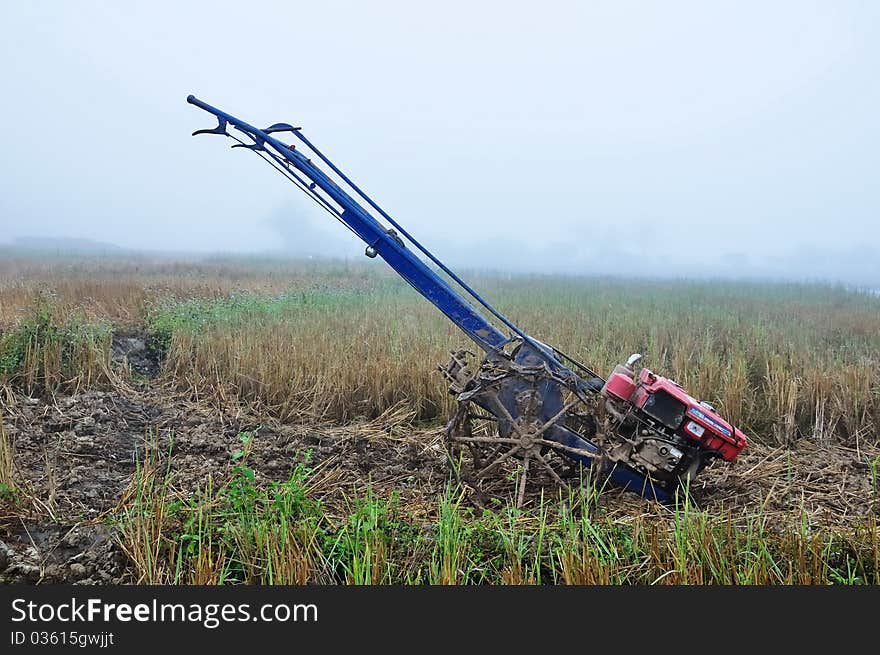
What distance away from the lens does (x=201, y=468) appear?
13.3 feet

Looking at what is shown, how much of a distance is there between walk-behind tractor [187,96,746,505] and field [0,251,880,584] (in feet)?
0.75

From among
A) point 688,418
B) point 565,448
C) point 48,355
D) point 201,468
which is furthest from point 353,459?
point 48,355

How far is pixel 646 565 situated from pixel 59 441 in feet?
13.5

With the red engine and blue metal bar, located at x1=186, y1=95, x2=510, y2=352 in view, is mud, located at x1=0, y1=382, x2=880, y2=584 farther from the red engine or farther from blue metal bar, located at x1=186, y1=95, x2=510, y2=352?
blue metal bar, located at x1=186, y1=95, x2=510, y2=352

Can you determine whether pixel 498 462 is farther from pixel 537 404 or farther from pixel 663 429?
pixel 663 429

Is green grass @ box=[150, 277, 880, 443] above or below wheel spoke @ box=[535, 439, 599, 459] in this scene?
above

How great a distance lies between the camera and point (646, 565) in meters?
2.73

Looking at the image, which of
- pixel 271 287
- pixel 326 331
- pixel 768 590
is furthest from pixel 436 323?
pixel 271 287

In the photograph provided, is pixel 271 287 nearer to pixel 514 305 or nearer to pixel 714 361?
pixel 514 305

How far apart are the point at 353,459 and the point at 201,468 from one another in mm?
1024

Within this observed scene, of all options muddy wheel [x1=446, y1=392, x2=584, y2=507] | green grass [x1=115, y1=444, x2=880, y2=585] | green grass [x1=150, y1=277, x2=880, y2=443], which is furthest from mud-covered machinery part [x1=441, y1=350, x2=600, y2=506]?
green grass [x1=150, y1=277, x2=880, y2=443]

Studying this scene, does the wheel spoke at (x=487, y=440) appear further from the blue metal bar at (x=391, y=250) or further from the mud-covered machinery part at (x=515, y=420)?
the blue metal bar at (x=391, y=250)

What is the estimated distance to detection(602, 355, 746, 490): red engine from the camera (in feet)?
11.7

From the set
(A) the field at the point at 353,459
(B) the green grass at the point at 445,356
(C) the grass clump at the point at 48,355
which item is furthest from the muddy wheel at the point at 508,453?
(C) the grass clump at the point at 48,355
